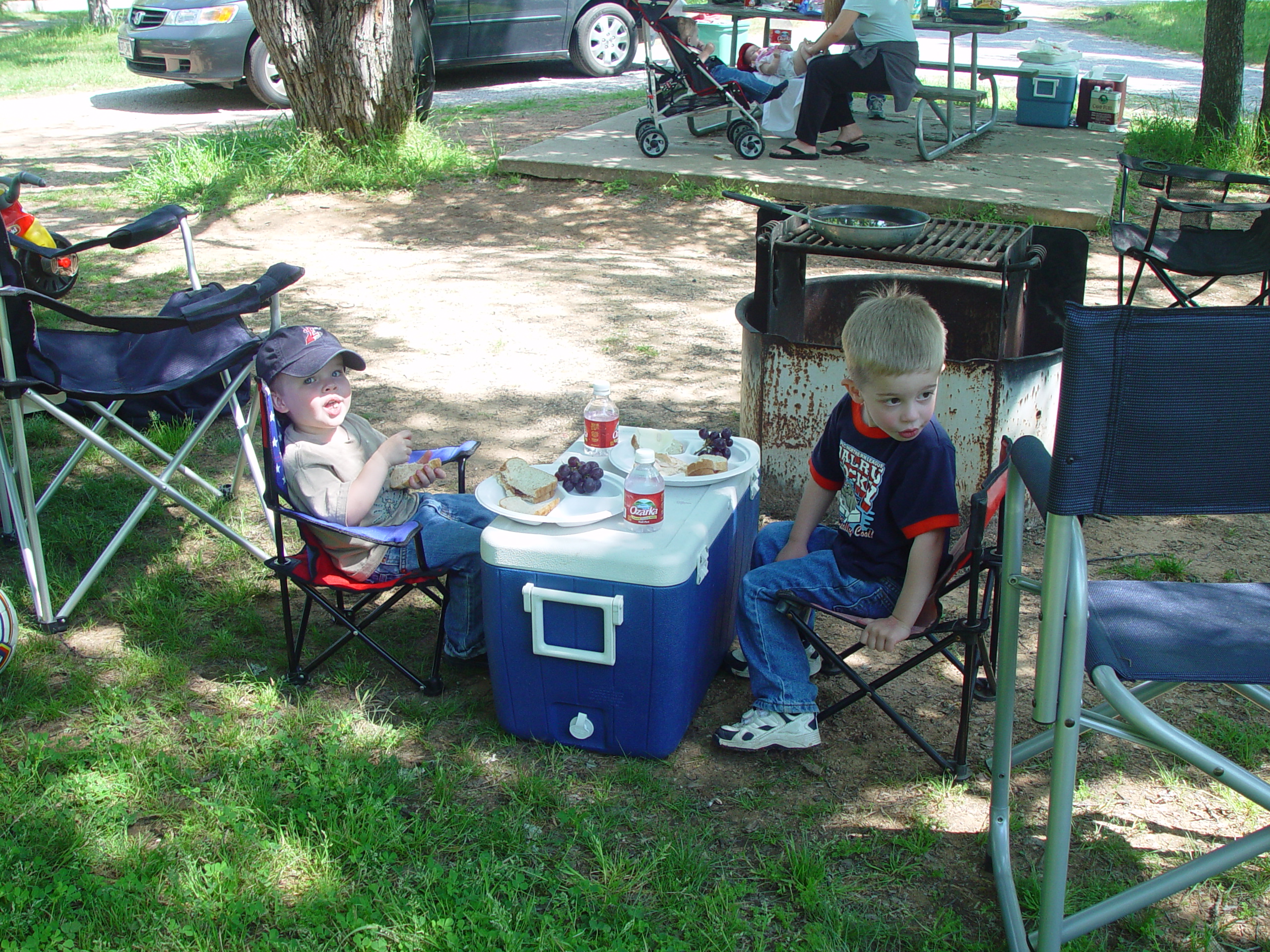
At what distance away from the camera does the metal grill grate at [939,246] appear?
350cm

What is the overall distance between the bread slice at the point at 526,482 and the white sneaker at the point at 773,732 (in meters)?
0.74

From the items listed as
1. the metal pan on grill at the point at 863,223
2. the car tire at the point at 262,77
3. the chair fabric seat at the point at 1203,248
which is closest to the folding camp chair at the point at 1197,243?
the chair fabric seat at the point at 1203,248

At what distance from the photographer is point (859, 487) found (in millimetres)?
2672

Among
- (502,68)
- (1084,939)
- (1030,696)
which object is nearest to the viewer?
(1084,939)

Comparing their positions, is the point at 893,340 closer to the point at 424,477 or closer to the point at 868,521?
the point at 868,521

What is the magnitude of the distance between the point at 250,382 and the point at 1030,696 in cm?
301

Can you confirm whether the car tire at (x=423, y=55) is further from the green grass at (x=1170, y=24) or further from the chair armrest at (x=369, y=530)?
the green grass at (x=1170, y=24)

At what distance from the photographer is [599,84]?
12.4 meters

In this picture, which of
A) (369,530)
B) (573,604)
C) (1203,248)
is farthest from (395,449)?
(1203,248)

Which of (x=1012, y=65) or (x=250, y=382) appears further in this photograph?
(x=1012, y=65)

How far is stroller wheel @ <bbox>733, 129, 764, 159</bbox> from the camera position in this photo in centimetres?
811

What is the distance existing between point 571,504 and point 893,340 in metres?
0.86

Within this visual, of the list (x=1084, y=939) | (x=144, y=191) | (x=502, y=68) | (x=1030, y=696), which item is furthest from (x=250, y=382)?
(x=502, y=68)

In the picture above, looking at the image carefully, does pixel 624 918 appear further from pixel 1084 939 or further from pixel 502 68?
pixel 502 68
